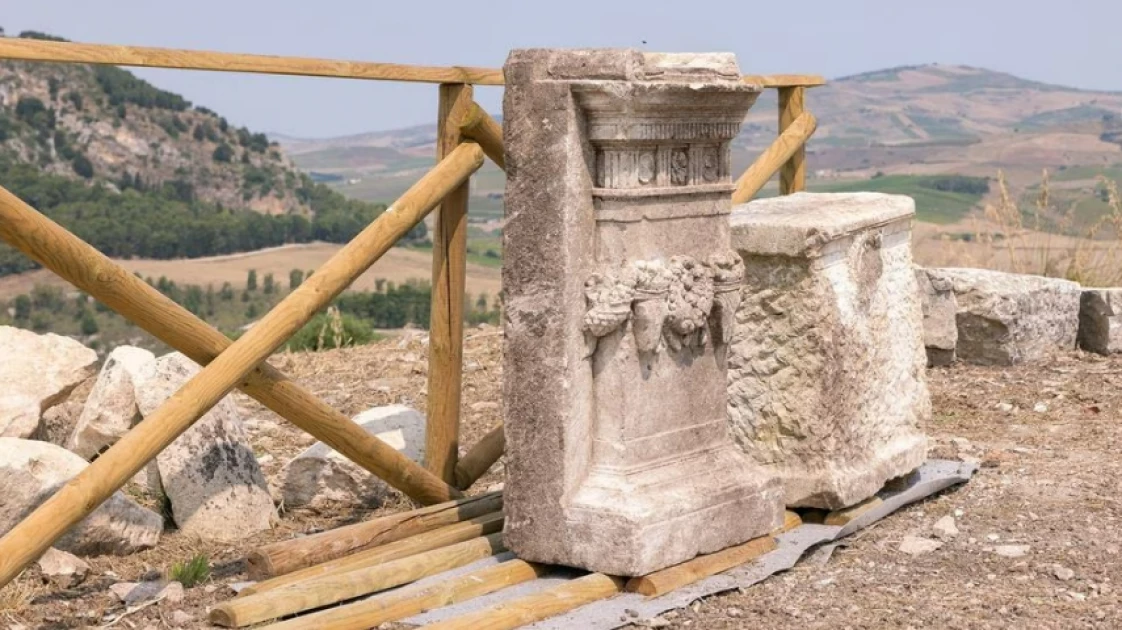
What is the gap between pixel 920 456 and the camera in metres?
6.23

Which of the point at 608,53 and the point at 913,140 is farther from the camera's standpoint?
the point at 913,140

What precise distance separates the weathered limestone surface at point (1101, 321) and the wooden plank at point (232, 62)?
232 inches

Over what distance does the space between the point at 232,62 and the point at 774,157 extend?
11.6 feet

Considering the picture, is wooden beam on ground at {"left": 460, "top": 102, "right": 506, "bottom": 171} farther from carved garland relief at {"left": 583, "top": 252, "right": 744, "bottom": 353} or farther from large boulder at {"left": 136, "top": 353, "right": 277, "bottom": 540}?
large boulder at {"left": 136, "top": 353, "right": 277, "bottom": 540}

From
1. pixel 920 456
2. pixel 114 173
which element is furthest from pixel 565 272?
pixel 114 173

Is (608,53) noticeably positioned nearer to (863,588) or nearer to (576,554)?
(576,554)

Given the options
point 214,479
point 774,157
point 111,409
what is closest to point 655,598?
point 214,479

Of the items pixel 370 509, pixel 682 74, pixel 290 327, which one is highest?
pixel 682 74

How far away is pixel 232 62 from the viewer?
4.66 meters

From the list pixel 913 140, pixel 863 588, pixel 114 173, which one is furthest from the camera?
pixel 913 140

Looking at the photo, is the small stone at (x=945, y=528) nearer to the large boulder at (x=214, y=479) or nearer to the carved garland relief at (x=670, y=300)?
the carved garland relief at (x=670, y=300)

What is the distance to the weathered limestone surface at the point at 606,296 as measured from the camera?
4668mm

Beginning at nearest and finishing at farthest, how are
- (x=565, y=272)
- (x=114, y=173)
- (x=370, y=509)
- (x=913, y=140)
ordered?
(x=565, y=272)
(x=370, y=509)
(x=114, y=173)
(x=913, y=140)

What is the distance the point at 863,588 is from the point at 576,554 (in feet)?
3.48
